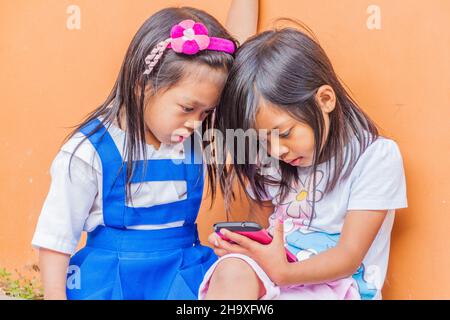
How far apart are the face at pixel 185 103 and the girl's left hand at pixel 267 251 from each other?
286 millimetres

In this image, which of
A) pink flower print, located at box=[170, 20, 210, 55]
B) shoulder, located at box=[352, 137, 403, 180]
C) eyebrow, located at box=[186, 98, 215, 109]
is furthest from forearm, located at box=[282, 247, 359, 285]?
pink flower print, located at box=[170, 20, 210, 55]

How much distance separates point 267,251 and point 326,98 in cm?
39

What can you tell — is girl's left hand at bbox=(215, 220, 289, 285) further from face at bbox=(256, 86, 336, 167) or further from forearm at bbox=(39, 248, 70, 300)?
forearm at bbox=(39, 248, 70, 300)

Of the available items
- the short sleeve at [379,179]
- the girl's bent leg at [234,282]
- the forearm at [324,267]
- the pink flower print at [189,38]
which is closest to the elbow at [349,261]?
the forearm at [324,267]

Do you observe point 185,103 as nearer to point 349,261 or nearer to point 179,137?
point 179,137

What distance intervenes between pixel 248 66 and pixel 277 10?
0.48m

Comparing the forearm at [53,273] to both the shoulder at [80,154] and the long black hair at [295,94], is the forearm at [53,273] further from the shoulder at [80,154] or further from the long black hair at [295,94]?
the long black hair at [295,94]

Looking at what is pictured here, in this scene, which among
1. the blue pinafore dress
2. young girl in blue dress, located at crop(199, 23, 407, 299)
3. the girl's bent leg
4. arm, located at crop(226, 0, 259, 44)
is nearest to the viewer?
the girl's bent leg

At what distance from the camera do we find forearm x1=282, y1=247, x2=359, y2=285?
5.75ft

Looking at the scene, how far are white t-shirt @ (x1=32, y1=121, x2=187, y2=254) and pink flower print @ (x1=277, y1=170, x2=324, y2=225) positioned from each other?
1.12ft

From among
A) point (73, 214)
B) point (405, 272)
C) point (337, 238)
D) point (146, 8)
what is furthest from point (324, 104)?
point (146, 8)

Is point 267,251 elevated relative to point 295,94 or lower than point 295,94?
lower

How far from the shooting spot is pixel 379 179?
72.0 inches

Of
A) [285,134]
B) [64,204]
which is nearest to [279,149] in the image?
[285,134]
